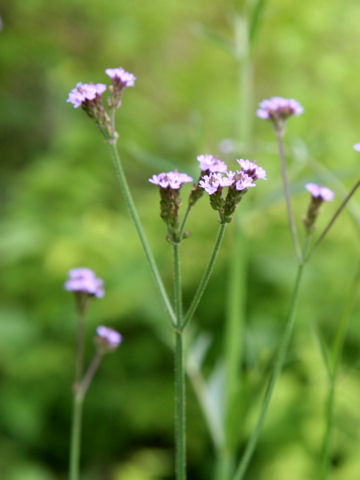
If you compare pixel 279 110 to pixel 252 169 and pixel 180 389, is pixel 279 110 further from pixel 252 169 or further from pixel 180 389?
pixel 180 389

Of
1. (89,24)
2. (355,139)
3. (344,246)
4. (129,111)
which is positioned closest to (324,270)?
(344,246)

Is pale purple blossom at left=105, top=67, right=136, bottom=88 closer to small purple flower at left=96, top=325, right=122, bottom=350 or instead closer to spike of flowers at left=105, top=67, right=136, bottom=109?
spike of flowers at left=105, top=67, right=136, bottom=109

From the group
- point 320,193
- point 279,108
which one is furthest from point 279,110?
point 320,193

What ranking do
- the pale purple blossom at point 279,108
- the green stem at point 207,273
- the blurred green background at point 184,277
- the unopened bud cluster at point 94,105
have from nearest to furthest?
the green stem at point 207,273 → the unopened bud cluster at point 94,105 → the pale purple blossom at point 279,108 → the blurred green background at point 184,277

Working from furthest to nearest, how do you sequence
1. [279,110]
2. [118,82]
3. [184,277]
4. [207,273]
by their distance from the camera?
[184,277] → [279,110] → [118,82] → [207,273]

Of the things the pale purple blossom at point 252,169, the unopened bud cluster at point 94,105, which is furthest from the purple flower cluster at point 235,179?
the unopened bud cluster at point 94,105

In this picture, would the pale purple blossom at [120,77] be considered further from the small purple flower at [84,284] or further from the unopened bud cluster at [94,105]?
the small purple flower at [84,284]
